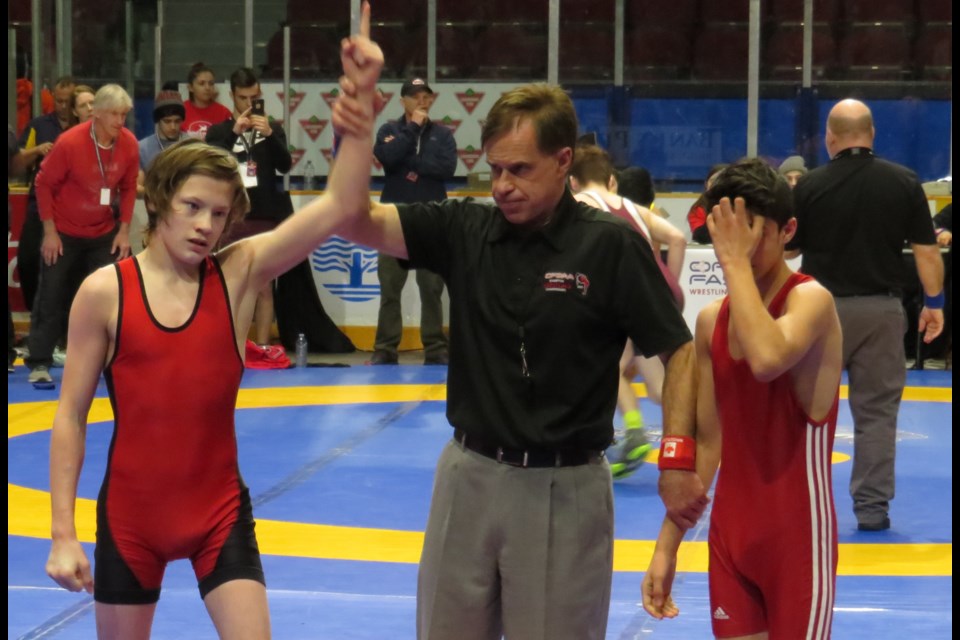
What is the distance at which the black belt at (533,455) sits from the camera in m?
3.29

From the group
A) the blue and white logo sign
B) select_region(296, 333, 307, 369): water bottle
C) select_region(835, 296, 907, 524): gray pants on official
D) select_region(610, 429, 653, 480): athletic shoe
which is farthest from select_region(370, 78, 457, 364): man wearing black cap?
select_region(835, 296, 907, 524): gray pants on official

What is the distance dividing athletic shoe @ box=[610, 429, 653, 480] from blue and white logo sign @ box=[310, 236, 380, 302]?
5694 mm

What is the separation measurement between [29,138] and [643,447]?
7600mm

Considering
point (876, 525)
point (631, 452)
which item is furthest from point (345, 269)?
point (876, 525)

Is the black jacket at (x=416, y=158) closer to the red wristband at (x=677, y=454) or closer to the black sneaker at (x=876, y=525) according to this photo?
the black sneaker at (x=876, y=525)

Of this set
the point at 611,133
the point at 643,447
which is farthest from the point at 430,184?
the point at 643,447

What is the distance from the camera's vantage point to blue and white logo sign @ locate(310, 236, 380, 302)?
1312cm

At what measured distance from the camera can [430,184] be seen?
12.2m

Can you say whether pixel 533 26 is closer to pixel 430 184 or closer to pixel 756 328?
pixel 430 184

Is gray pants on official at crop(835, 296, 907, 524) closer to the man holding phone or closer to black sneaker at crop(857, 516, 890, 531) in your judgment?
black sneaker at crop(857, 516, 890, 531)

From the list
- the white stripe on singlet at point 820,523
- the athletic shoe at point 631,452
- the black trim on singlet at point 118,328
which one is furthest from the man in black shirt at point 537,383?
the athletic shoe at point 631,452

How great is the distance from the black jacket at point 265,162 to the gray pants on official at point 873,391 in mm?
6253

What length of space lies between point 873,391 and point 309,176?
349 inches

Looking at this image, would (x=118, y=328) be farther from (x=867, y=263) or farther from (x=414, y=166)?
(x=414, y=166)
